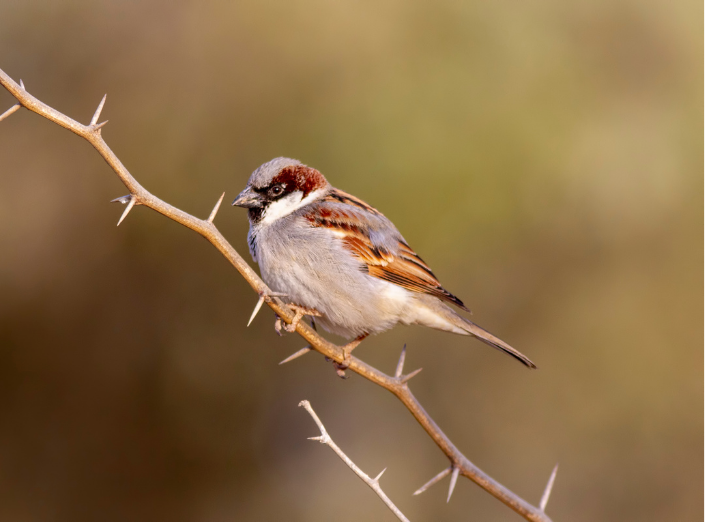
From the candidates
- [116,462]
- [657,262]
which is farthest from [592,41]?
[116,462]

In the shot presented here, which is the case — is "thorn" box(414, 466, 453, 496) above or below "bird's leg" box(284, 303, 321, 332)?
below

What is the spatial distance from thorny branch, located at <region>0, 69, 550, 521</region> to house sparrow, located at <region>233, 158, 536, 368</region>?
1.77 ft

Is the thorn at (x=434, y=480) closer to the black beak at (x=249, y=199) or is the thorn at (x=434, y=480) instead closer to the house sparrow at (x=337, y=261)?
the house sparrow at (x=337, y=261)

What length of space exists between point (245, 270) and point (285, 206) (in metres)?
1.42

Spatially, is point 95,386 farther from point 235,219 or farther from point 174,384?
point 235,219

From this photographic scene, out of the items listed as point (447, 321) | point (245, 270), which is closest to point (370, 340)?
point (447, 321)

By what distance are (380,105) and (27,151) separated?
305 cm

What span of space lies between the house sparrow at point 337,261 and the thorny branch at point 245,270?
54cm

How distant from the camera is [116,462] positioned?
213 inches

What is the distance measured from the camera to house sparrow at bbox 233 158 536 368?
11.0 feet

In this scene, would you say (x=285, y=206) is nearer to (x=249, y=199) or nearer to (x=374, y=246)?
(x=249, y=199)

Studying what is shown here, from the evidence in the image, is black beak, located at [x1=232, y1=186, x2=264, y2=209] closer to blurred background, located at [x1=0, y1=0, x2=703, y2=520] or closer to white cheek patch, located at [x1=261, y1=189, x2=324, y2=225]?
white cheek patch, located at [x1=261, y1=189, x2=324, y2=225]

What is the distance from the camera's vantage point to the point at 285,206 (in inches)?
143

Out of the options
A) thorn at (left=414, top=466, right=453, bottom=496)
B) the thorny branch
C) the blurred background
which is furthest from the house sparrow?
the blurred background
